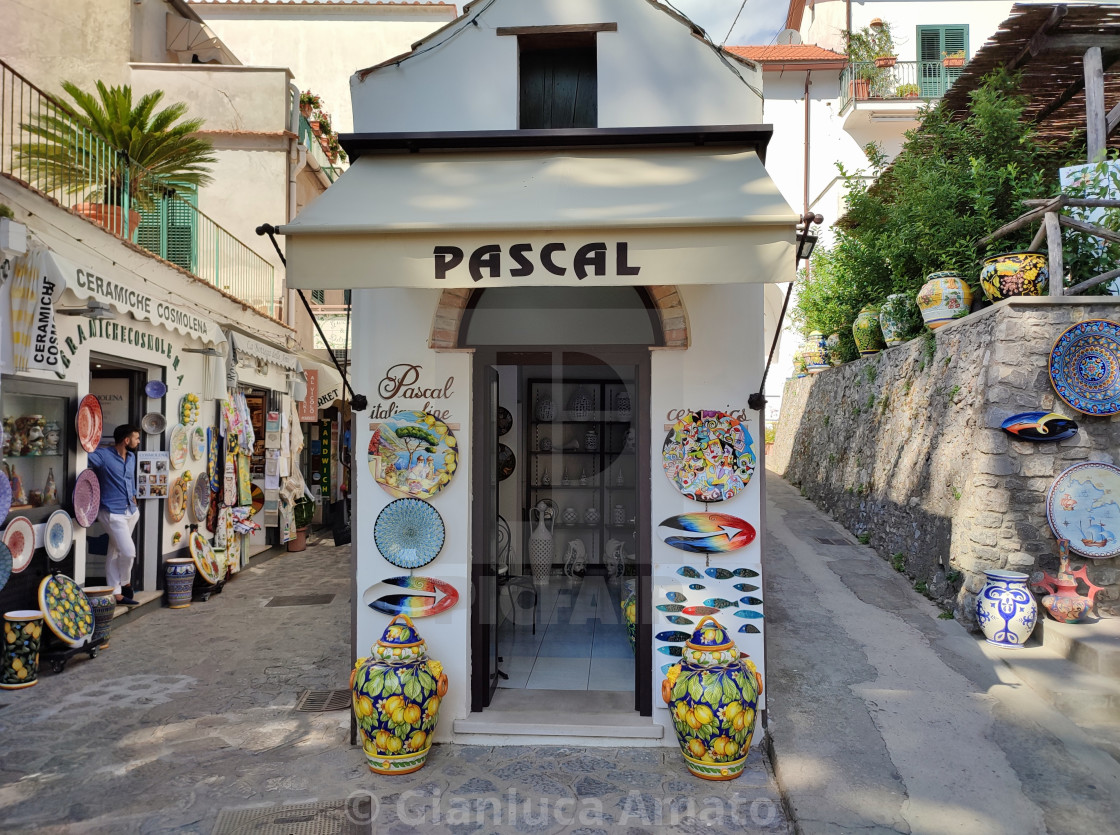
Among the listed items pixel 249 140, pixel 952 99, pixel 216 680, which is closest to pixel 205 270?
pixel 249 140

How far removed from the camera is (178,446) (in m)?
8.23

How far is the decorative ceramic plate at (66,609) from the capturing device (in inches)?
220

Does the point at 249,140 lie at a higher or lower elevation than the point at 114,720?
higher

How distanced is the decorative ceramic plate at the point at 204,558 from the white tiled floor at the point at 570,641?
3928 millimetres

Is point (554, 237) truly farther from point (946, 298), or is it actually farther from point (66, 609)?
point (946, 298)

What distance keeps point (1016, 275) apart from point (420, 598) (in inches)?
230

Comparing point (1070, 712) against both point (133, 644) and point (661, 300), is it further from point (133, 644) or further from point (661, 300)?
point (133, 644)

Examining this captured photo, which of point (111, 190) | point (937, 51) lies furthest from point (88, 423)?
point (937, 51)

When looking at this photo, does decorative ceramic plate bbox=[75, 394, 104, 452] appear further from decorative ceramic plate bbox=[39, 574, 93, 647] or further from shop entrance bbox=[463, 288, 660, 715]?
shop entrance bbox=[463, 288, 660, 715]

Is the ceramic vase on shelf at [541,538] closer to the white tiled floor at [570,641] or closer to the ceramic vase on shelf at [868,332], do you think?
the white tiled floor at [570,641]

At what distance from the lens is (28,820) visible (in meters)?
3.59

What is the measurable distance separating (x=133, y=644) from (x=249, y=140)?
908 cm

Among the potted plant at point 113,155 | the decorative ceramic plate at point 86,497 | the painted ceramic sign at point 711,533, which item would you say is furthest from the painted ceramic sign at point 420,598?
the potted plant at point 113,155

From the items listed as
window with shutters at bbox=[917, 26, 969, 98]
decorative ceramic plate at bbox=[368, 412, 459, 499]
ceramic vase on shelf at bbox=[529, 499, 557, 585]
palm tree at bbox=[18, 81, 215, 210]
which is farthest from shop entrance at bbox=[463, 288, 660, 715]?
window with shutters at bbox=[917, 26, 969, 98]
